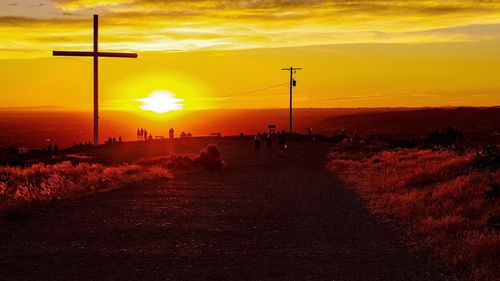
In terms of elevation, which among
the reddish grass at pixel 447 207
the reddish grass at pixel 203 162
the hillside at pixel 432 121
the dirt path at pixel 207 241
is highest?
the hillside at pixel 432 121

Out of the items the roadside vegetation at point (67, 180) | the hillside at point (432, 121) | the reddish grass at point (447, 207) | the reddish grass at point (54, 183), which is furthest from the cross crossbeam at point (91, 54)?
the hillside at point (432, 121)

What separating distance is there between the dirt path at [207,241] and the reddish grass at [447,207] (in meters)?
0.65

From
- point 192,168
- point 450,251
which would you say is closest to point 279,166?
point 192,168

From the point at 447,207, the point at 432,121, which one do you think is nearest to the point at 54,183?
the point at 447,207

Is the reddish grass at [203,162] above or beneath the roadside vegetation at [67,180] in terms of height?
above

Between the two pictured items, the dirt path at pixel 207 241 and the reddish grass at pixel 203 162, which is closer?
the dirt path at pixel 207 241

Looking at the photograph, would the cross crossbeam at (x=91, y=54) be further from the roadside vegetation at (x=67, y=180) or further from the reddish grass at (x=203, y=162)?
the reddish grass at (x=203, y=162)

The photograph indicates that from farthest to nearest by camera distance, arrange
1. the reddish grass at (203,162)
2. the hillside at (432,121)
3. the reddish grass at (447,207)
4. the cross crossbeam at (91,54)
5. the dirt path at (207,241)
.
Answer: the hillside at (432,121) → the cross crossbeam at (91,54) → the reddish grass at (203,162) → the reddish grass at (447,207) → the dirt path at (207,241)

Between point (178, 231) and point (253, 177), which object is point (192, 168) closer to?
point (253, 177)

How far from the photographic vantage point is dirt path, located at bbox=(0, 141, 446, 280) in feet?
33.4

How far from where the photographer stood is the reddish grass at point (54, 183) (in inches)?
701

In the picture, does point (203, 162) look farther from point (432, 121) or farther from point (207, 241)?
point (432, 121)

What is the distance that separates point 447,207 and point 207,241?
7385mm

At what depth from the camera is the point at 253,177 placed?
29.5 m
